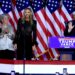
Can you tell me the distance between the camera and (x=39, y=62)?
6145 millimetres

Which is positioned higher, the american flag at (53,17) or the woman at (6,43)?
the american flag at (53,17)

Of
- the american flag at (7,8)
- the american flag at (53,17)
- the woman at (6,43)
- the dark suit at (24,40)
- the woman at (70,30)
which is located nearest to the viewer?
the dark suit at (24,40)

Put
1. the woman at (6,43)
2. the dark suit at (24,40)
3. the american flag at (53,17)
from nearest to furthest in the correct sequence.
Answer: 1. the dark suit at (24,40)
2. the woman at (6,43)
3. the american flag at (53,17)

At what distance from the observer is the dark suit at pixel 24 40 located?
6.59m

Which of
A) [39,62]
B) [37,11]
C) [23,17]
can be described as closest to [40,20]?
[37,11]

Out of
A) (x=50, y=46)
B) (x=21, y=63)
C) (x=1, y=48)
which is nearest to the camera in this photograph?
(x=21, y=63)

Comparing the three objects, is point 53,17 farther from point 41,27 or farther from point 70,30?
point 70,30

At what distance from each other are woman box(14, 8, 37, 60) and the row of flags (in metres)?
0.48

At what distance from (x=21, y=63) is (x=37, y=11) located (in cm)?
177

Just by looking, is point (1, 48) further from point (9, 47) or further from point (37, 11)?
point (37, 11)

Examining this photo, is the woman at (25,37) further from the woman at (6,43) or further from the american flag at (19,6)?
the american flag at (19,6)

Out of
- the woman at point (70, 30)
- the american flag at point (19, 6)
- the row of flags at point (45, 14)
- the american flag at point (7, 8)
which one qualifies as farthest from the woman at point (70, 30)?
the american flag at point (7, 8)

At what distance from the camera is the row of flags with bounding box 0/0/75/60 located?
7398 mm

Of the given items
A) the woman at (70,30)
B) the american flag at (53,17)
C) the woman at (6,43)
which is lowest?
the woman at (6,43)
